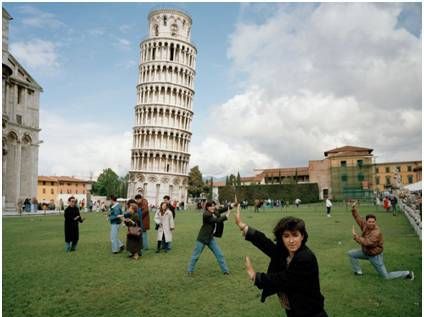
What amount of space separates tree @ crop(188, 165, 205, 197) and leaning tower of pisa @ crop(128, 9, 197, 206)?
15764mm

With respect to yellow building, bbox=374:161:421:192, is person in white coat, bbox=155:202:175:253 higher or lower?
lower

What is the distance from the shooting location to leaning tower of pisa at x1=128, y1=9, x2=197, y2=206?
216 feet

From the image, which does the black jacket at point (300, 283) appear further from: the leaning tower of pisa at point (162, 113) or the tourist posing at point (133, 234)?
the leaning tower of pisa at point (162, 113)

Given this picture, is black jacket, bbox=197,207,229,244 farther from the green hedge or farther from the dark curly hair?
the green hedge

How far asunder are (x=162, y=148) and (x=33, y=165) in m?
26.4

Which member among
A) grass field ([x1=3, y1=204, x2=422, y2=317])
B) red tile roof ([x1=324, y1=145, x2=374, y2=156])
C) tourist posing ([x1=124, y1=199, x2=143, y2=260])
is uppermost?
red tile roof ([x1=324, y1=145, x2=374, y2=156])

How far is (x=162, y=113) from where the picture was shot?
6631 centimetres

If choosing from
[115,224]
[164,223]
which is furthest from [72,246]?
[164,223]

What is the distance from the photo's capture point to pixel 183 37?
69625mm

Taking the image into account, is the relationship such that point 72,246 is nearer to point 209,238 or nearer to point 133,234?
point 133,234

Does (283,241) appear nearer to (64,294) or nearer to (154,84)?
(64,294)

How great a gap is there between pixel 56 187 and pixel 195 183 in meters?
32.1

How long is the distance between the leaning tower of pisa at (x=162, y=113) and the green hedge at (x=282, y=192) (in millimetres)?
12190

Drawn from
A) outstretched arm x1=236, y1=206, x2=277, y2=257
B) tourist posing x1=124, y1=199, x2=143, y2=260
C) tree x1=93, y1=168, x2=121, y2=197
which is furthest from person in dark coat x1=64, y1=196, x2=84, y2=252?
tree x1=93, y1=168, x2=121, y2=197
